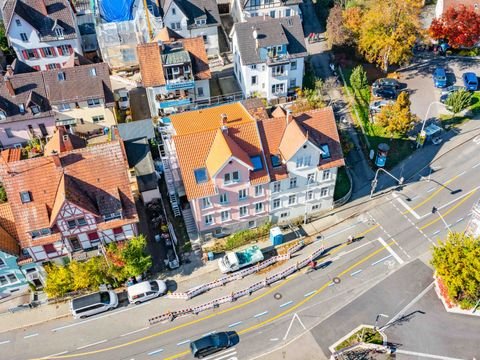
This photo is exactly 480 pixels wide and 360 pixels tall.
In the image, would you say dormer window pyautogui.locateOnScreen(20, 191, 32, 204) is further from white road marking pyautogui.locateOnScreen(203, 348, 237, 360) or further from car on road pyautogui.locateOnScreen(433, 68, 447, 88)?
car on road pyautogui.locateOnScreen(433, 68, 447, 88)

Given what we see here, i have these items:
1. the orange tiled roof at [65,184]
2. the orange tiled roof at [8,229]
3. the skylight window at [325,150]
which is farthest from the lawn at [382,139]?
the orange tiled roof at [8,229]

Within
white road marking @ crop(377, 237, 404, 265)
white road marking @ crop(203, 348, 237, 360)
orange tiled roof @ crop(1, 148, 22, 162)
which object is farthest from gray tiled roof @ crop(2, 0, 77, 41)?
white road marking @ crop(377, 237, 404, 265)

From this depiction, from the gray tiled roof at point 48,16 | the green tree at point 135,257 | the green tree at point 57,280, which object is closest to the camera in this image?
the green tree at point 57,280

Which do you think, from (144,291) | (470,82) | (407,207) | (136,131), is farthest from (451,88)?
(144,291)

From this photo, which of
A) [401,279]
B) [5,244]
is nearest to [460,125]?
[401,279]

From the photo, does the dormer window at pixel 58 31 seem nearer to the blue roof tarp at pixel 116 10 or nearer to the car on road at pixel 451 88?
the blue roof tarp at pixel 116 10

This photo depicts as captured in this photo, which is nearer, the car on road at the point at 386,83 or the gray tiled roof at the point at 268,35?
the gray tiled roof at the point at 268,35

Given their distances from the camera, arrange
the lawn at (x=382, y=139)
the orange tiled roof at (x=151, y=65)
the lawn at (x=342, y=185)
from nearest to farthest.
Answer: the lawn at (x=342, y=185) → the lawn at (x=382, y=139) → the orange tiled roof at (x=151, y=65)
